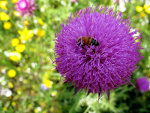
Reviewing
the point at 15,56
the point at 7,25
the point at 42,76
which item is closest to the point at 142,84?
the point at 42,76

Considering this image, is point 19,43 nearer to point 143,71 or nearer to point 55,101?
point 55,101

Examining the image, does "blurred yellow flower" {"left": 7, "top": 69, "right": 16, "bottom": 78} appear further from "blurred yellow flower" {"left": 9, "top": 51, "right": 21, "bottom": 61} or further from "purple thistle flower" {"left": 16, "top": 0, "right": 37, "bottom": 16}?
"purple thistle flower" {"left": 16, "top": 0, "right": 37, "bottom": 16}

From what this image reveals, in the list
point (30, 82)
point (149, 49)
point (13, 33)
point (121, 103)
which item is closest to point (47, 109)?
point (30, 82)

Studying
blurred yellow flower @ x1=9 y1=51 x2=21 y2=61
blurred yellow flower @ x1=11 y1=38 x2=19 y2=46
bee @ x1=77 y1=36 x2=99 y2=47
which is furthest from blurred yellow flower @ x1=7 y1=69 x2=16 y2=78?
bee @ x1=77 y1=36 x2=99 y2=47

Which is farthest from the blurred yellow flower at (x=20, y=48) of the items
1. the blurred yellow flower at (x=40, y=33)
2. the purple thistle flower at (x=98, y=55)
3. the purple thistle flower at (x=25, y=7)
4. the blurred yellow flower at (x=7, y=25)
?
the purple thistle flower at (x=98, y=55)

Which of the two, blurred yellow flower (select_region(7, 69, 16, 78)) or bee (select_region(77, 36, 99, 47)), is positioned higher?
blurred yellow flower (select_region(7, 69, 16, 78))

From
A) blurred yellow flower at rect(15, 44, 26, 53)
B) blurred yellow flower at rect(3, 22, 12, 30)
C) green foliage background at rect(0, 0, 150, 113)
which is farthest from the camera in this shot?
blurred yellow flower at rect(3, 22, 12, 30)

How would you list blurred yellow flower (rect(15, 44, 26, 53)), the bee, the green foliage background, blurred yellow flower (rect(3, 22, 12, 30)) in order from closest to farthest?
the bee
the green foliage background
blurred yellow flower (rect(15, 44, 26, 53))
blurred yellow flower (rect(3, 22, 12, 30))

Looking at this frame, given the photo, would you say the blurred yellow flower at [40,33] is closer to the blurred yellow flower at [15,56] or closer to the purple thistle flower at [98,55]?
the blurred yellow flower at [15,56]
